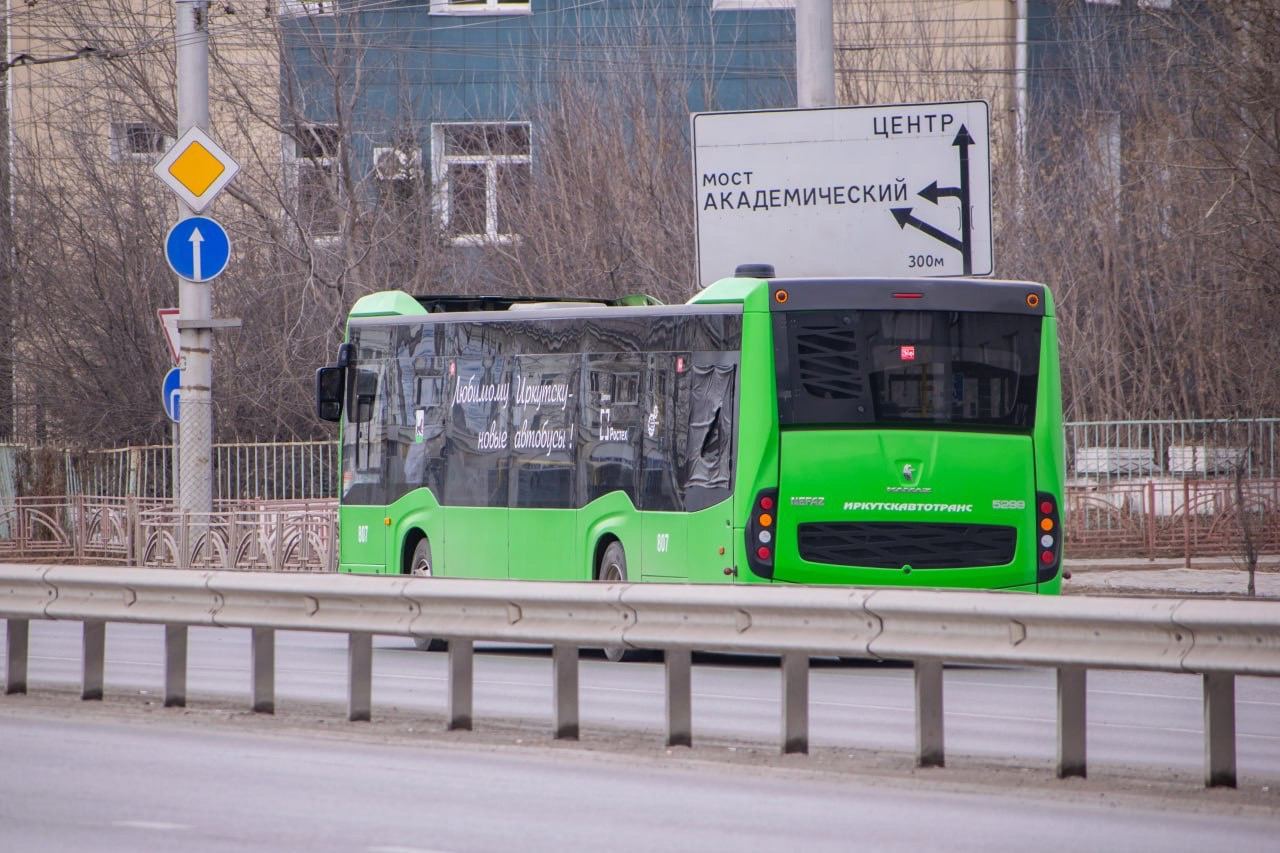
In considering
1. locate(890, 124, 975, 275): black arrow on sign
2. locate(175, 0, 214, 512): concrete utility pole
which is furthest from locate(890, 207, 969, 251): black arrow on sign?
locate(175, 0, 214, 512): concrete utility pole

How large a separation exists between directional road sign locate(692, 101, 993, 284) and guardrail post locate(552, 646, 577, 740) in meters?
10.3

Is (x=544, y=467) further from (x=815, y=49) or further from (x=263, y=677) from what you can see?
(x=263, y=677)

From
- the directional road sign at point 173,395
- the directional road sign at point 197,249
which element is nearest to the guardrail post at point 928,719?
the directional road sign at point 197,249

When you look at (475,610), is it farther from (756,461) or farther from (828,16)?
(828,16)

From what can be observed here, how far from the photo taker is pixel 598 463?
17.9m

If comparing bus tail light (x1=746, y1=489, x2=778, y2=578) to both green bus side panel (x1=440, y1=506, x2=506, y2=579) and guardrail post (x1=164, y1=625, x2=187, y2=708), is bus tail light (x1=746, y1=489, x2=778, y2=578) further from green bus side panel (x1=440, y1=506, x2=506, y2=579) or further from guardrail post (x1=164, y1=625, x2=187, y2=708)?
guardrail post (x1=164, y1=625, x2=187, y2=708)

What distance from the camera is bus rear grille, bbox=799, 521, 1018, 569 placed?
16.1m

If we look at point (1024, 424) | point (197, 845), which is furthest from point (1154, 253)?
point (197, 845)

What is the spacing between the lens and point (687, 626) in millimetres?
10703

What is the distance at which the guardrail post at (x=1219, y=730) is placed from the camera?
909cm

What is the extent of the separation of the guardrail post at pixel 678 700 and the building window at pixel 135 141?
88.3ft

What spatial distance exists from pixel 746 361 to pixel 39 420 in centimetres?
2297

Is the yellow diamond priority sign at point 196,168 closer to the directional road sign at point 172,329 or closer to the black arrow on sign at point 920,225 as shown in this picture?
the directional road sign at point 172,329

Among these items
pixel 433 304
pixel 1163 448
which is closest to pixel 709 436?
pixel 433 304
